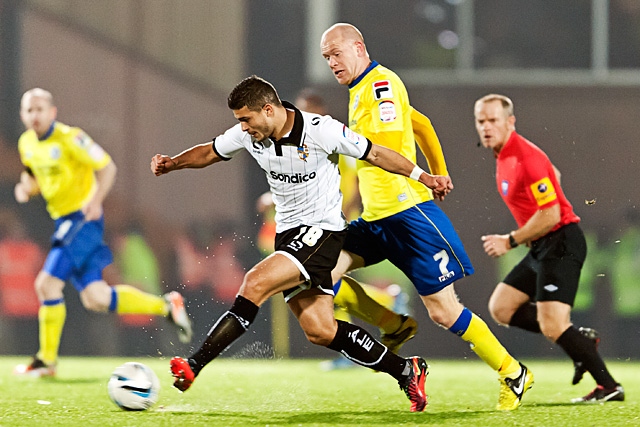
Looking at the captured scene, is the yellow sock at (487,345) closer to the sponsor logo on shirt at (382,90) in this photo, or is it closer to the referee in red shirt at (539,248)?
the referee in red shirt at (539,248)

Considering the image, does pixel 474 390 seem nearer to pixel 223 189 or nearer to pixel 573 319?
pixel 573 319

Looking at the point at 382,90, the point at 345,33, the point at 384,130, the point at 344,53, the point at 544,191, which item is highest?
the point at 345,33

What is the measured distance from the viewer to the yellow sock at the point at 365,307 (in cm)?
609

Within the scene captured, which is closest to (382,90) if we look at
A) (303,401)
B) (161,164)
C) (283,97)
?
(161,164)

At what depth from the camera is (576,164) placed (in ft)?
37.9

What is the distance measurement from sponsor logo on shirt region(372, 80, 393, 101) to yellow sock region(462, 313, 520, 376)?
1.29 metres

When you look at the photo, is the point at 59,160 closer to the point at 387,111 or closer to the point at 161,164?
the point at 161,164

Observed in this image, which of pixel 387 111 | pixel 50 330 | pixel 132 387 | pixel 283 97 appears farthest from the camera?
pixel 283 97

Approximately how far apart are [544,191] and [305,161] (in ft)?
5.66

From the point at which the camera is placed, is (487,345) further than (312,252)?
Yes

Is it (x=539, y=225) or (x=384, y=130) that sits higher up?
(x=384, y=130)

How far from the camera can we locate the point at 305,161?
205 inches

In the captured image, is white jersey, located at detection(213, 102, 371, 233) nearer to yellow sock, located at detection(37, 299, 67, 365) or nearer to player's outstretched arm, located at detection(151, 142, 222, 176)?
player's outstretched arm, located at detection(151, 142, 222, 176)

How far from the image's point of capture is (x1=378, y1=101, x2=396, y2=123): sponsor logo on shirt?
562 centimetres
